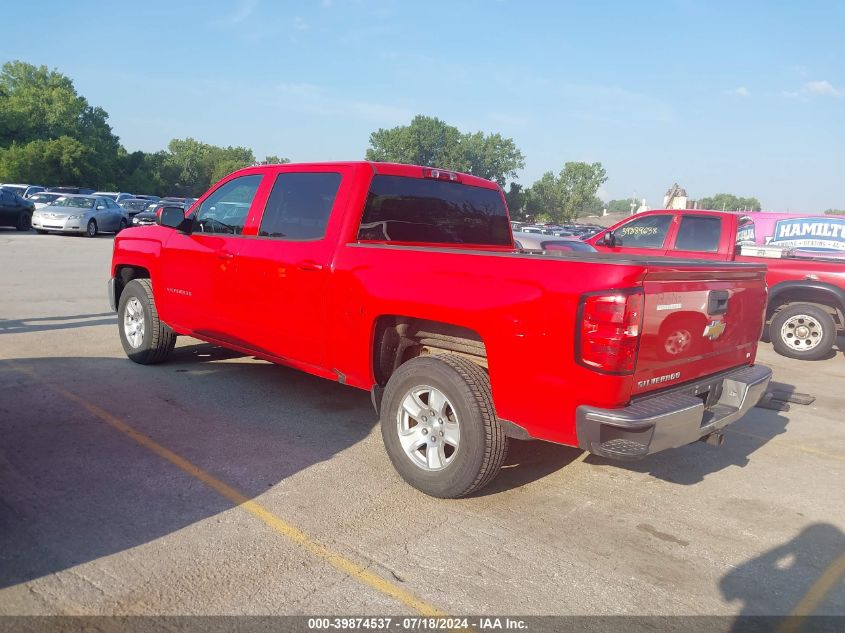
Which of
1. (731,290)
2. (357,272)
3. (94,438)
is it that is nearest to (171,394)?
(94,438)

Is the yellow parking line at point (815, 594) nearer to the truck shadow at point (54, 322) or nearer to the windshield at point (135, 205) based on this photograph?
the truck shadow at point (54, 322)

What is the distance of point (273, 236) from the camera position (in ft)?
16.8

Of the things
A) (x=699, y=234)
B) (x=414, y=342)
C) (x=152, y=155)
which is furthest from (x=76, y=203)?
(x=152, y=155)

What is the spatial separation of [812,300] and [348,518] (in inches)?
317

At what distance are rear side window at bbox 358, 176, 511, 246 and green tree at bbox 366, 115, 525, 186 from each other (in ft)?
385

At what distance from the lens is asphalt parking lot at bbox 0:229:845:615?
2.94 metres

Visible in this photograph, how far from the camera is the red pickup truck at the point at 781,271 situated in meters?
8.91

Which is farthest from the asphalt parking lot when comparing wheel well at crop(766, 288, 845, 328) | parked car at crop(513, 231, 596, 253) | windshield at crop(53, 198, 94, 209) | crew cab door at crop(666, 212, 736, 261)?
windshield at crop(53, 198, 94, 209)

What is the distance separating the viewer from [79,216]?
960 inches

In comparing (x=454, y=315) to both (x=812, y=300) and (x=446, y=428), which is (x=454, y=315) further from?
(x=812, y=300)

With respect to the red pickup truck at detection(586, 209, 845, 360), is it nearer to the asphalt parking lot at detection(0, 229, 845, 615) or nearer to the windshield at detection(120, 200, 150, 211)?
the asphalt parking lot at detection(0, 229, 845, 615)

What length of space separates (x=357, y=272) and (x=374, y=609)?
214cm

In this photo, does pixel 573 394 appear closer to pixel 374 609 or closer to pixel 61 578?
pixel 374 609

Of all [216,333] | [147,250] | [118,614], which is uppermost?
[147,250]
